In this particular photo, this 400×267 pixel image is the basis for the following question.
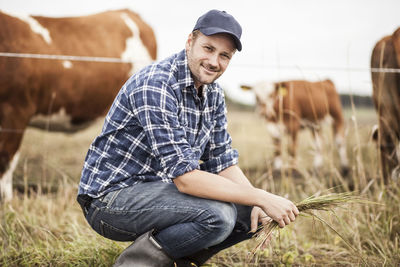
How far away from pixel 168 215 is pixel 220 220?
225mm

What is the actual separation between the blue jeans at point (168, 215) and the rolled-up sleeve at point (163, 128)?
14 centimetres

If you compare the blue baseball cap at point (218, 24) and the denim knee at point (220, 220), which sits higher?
the blue baseball cap at point (218, 24)

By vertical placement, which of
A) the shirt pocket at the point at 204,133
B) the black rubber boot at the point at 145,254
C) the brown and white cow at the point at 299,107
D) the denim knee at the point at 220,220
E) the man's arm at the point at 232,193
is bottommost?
the brown and white cow at the point at 299,107

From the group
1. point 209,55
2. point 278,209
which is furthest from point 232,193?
point 209,55

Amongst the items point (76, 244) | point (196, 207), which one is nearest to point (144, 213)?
point (196, 207)

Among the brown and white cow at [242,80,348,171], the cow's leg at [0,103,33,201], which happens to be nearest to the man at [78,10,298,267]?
the cow's leg at [0,103,33,201]

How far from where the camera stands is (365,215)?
2.99 meters

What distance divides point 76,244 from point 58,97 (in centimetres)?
216

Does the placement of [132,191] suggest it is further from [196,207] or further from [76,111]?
[76,111]

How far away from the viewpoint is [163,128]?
1824mm

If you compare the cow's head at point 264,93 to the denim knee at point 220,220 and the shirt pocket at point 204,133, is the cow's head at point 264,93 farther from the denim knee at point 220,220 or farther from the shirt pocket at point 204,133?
the denim knee at point 220,220

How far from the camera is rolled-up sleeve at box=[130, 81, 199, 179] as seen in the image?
1814 millimetres

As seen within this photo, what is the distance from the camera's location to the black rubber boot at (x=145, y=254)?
72.9 inches

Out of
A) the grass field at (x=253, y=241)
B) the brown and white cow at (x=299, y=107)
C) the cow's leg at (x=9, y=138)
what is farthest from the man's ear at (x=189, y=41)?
the brown and white cow at (x=299, y=107)
